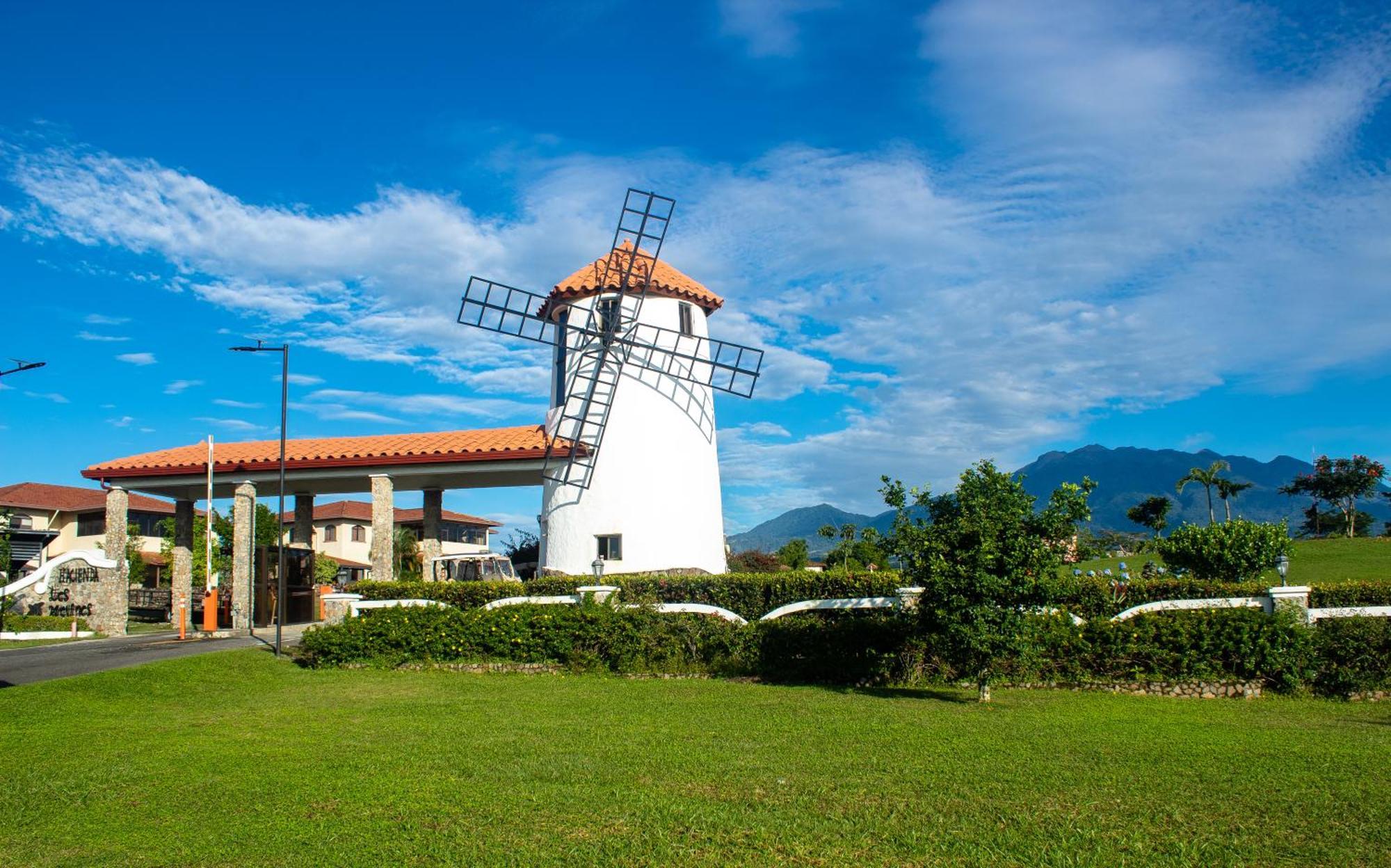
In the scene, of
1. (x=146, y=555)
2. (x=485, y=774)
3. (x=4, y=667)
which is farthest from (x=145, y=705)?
(x=146, y=555)

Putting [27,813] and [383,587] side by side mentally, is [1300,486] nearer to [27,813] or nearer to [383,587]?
[383,587]

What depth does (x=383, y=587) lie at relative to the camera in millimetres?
18219

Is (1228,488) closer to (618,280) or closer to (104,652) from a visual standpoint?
(618,280)

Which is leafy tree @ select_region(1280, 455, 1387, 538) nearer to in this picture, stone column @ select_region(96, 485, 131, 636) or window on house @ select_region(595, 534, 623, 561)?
window on house @ select_region(595, 534, 623, 561)

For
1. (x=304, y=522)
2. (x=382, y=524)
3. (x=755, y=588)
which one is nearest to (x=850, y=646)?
(x=755, y=588)

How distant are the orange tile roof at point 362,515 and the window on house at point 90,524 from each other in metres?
9.82

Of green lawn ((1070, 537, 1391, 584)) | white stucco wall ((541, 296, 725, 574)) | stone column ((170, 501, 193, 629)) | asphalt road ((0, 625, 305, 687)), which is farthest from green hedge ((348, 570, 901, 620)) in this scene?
green lawn ((1070, 537, 1391, 584))

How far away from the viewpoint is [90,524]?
169 feet

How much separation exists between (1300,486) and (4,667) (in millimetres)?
61187

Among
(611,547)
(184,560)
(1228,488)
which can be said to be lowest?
(611,547)

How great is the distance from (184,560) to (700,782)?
2073 centimetres

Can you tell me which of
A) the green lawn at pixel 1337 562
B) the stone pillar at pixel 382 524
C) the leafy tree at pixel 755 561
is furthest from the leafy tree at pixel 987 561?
the leafy tree at pixel 755 561

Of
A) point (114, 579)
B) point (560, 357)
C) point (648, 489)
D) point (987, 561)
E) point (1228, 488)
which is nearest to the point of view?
point (987, 561)

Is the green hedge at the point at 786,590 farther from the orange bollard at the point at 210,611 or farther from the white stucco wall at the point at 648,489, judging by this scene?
the orange bollard at the point at 210,611
